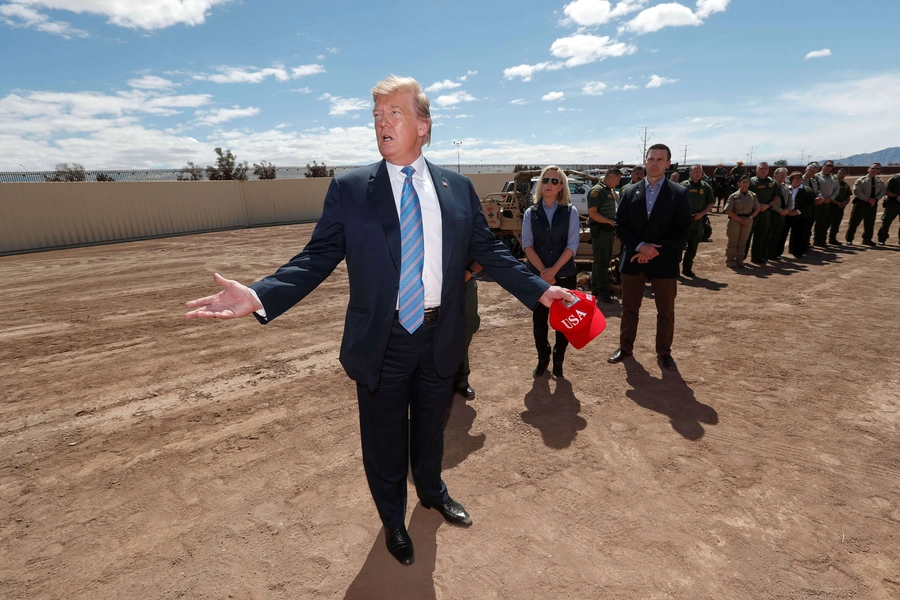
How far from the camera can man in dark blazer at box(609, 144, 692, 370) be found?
173 inches

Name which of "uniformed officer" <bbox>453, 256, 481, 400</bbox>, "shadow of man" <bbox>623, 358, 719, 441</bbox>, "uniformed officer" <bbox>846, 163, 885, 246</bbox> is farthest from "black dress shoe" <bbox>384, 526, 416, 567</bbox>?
"uniformed officer" <bbox>846, 163, 885, 246</bbox>

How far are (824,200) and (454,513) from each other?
40.3 ft

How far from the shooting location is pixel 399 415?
2271 mm

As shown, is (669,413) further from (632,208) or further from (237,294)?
(237,294)

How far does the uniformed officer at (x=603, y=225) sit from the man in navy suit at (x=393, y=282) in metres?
5.12

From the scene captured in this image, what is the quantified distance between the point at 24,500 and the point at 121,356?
2.66 m

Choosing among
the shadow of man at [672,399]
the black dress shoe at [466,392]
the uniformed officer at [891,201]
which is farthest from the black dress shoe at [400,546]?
the uniformed officer at [891,201]

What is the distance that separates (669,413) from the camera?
12.5 ft

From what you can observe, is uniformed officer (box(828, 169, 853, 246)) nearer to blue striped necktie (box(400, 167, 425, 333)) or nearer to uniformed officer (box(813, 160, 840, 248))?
uniformed officer (box(813, 160, 840, 248))

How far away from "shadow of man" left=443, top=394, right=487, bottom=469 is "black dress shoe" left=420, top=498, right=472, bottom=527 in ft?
1.57

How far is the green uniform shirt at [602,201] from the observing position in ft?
22.9

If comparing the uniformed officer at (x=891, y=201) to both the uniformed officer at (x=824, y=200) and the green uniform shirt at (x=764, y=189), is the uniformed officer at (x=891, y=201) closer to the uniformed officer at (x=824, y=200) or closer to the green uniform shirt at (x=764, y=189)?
the uniformed officer at (x=824, y=200)

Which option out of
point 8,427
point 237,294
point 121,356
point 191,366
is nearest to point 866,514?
point 237,294

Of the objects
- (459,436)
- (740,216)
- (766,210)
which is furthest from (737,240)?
(459,436)
